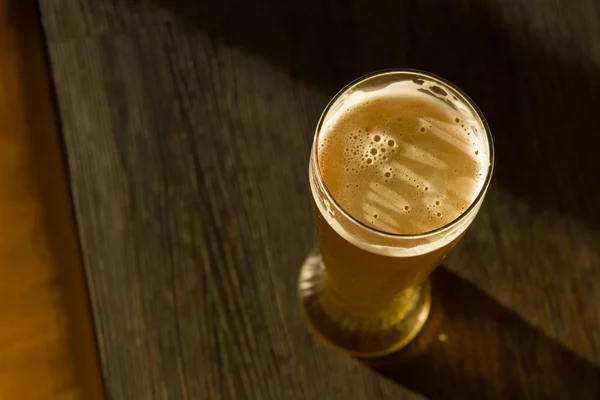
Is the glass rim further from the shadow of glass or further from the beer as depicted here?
the shadow of glass

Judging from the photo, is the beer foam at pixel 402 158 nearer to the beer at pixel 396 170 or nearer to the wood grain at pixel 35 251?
the beer at pixel 396 170

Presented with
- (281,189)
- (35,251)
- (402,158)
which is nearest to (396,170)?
(402,158)

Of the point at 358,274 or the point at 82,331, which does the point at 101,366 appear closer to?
the point at 82,331

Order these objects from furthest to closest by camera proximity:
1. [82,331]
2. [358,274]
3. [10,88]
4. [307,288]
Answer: [10,88] → [82,331] → [307,288] → [358,274]

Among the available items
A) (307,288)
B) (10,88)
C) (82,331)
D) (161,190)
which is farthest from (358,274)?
(10,88)

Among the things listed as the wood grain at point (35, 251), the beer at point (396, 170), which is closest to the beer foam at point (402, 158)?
the beer at point (396, 170)

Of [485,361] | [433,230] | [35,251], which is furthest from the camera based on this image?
[35,251]

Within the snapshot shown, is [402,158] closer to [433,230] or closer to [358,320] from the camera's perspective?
[433,230]
